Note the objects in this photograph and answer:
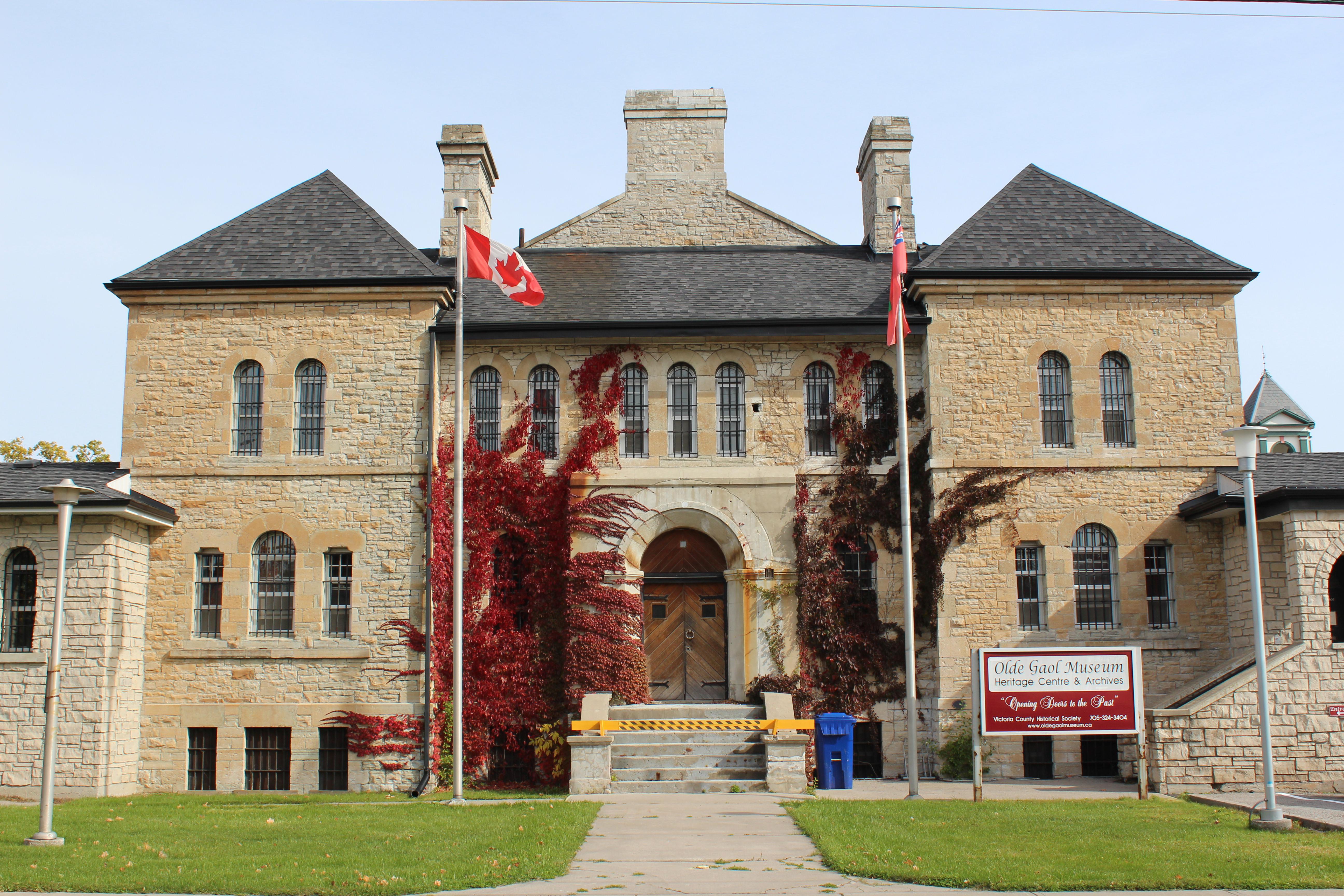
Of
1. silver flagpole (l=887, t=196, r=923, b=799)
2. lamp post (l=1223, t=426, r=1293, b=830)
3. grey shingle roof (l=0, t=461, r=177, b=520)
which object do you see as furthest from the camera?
grey shingle roof (l=0, t=461, r=177, b=520)

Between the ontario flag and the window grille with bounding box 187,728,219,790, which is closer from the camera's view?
the ontario flag

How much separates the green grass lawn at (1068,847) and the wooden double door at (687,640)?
528 centimetres

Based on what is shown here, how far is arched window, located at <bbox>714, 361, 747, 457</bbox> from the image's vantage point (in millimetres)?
18984

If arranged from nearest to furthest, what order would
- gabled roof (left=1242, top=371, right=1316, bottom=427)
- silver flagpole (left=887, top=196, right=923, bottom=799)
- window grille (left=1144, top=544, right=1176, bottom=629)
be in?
silver flagpole (left=887, top=196, right=923, bottom=799) < window grille (left=1144, top=544, right=1176, bottom=629) < gabled roof (left=1242, top=371, right=1316, bottom=427)

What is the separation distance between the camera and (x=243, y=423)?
18719 millimetres

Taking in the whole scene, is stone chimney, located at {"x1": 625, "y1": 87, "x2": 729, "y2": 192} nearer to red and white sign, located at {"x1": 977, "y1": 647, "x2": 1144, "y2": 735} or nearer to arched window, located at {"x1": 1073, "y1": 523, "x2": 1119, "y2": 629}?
arched window, located at {"x1": 1073, "y1": 523, "x2": 1119, "y2": 629}

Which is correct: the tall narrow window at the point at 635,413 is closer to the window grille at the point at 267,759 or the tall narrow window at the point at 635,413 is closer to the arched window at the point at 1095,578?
the window grille at the point at 267,759

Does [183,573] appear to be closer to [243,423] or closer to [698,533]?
[243,423]

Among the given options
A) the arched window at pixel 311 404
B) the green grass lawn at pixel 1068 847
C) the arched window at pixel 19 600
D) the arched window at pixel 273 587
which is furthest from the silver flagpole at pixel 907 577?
the arched window at pixel 19 600

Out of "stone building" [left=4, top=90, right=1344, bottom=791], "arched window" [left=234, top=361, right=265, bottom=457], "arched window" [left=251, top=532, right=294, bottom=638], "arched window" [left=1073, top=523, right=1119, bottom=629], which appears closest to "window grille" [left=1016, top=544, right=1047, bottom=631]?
"stone building" [left=4, top=90, right=1344, bottom=791]

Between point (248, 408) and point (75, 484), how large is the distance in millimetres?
2887

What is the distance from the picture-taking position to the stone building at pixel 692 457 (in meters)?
17.7

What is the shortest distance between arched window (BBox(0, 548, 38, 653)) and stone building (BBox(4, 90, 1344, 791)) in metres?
1.62

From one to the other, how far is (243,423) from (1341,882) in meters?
16.1
